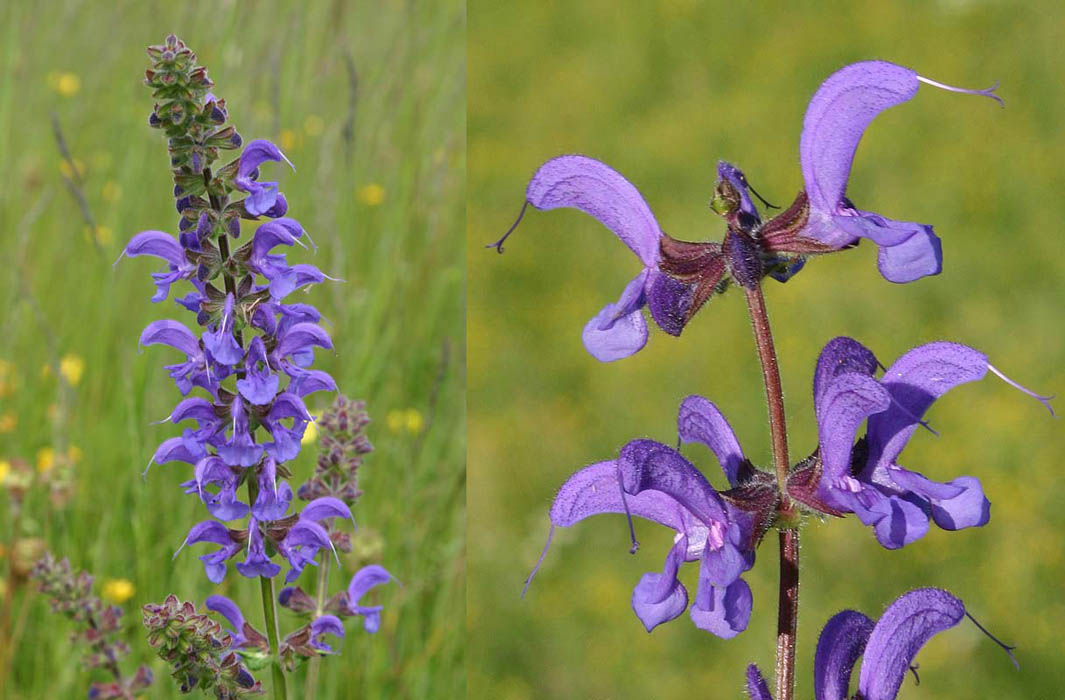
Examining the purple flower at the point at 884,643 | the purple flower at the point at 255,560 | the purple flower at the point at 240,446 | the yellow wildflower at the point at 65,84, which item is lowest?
the purple flower at the point at 884,643

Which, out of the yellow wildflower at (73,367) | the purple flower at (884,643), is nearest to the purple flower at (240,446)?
the purple flower at (884,643)

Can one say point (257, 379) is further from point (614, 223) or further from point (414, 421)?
point (414, 421)

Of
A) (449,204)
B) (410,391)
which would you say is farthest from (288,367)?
(449,204)

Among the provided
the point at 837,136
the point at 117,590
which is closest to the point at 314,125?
the point at 117,590

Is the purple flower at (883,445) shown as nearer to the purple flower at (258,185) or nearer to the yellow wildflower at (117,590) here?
the purple flower at (258,185)

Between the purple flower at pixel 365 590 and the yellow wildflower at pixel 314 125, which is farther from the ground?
the yellow wildflower at pixel 314 125
